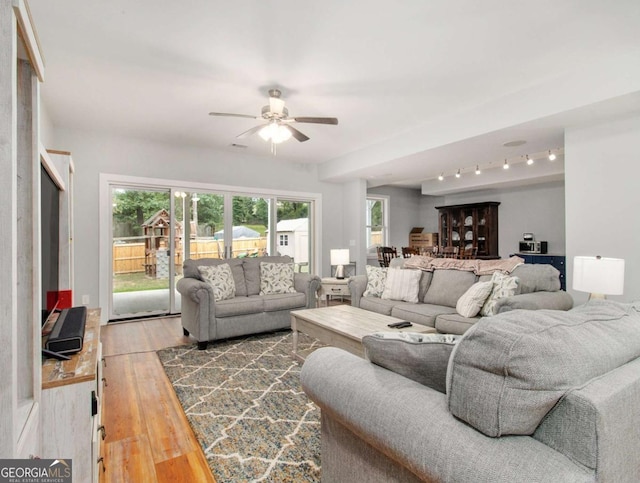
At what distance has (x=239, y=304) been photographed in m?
3.76

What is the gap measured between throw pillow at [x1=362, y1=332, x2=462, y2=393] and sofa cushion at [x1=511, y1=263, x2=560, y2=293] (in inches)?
97.6

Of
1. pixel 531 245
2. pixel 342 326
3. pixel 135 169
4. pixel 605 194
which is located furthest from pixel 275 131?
pixel 531 245

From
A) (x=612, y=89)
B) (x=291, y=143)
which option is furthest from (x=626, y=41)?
(x=291, y=143)

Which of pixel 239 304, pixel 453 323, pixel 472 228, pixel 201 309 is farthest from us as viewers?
pixel 472 228

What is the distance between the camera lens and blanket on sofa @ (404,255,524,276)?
346 centimetres

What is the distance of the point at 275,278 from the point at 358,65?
263 cm

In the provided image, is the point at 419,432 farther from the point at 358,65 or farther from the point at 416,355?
the point at 358,65

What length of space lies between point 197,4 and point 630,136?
150 inches

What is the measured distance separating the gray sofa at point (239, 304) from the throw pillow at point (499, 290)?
2.03m

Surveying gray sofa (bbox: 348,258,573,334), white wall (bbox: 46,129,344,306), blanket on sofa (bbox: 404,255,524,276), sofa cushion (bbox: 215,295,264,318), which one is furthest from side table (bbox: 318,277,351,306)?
white wall (bbox: 46,129,344,306)

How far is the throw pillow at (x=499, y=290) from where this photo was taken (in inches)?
122

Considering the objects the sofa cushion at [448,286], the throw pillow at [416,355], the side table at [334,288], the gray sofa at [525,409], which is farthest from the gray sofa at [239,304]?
the gray sofa at [525,409]

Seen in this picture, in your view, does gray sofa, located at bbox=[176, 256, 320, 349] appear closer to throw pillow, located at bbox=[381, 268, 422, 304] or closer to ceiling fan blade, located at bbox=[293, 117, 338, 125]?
throw pillow, located at bbox=[381, 268, 422, 304]

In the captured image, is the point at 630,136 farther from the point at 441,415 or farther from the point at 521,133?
the point at 441,415
